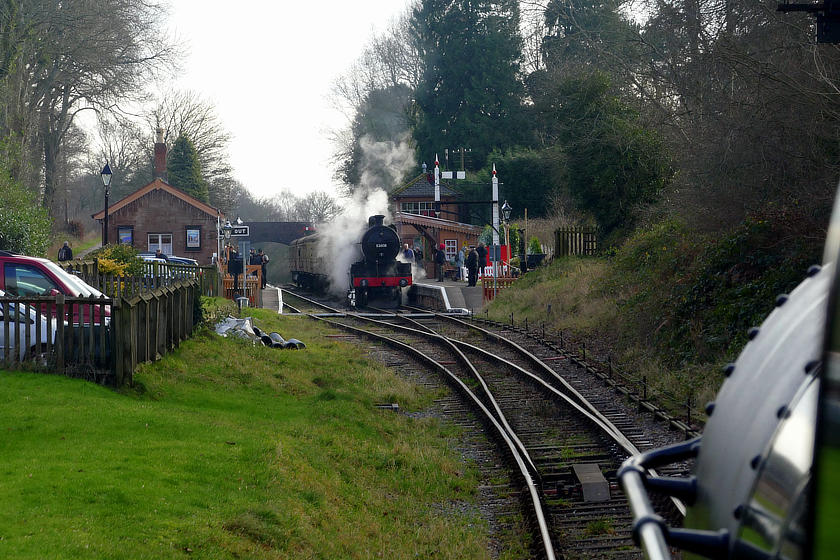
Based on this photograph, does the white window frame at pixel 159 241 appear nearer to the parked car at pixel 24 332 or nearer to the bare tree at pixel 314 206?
the parked car at pixel 24 332

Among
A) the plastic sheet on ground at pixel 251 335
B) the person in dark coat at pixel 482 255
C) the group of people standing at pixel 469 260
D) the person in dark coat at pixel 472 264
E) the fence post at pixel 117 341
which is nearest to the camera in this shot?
the fence post at pixel 117 341

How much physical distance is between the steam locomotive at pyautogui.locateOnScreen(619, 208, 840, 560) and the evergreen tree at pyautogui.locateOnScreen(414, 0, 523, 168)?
54.8 m

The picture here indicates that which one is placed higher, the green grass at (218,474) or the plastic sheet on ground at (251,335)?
the plastic sheet on ground at (251,335)

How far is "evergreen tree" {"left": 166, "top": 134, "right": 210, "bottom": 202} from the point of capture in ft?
214

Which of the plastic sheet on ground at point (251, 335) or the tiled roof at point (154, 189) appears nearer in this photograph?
the plastic sheet on ground at point (251, 335)

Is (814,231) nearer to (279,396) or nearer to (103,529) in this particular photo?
(279,396)

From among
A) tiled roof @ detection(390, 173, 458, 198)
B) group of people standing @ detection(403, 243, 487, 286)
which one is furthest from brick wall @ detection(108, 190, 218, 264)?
group of people standing @ detection(403, 243, 487, 286)

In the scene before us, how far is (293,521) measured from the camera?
23.1ft

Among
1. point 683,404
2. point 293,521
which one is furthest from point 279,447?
point 683,404

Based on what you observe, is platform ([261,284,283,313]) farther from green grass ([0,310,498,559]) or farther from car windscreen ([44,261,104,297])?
green grass ([0,310,498,559])

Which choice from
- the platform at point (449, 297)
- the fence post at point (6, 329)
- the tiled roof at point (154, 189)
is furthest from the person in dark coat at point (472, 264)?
the fence post at point (6, 329)

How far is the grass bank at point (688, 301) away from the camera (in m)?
13.2

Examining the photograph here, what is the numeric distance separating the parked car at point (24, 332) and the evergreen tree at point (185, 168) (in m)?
54.5

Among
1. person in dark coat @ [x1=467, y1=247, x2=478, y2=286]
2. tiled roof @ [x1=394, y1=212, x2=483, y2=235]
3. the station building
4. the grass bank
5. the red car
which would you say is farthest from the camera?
the station building
